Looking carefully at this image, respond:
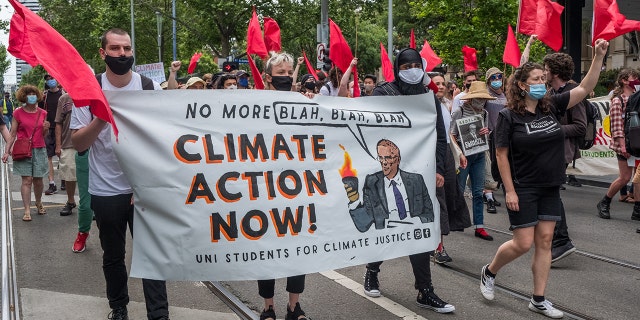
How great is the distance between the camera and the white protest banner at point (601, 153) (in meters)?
11.5

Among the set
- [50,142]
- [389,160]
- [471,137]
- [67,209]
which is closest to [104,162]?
[389,160]

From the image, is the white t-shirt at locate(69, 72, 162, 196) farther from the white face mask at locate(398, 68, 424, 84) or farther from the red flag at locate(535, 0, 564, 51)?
the red flag at locate(535, 0, 564, 51)

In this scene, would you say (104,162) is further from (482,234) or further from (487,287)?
(482,234)

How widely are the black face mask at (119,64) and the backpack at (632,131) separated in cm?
636

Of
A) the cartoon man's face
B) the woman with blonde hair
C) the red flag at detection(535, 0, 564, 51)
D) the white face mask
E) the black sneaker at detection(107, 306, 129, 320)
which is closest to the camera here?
the cartoon man's face

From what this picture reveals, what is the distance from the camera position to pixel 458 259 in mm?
6832

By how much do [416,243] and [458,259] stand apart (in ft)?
7.60

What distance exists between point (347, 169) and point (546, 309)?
1.76 meters

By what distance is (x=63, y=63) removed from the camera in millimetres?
3750

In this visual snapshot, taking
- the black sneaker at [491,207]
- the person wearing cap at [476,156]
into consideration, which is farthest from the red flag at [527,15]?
the black sneaker at [491,207]

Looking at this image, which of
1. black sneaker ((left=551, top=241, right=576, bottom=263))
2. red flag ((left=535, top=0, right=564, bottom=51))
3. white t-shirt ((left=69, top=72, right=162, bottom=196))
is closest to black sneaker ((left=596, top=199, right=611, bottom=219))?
red flag ((left=535, top=0, right=564, bottom=51))

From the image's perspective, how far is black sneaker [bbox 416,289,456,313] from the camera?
16.6 feet

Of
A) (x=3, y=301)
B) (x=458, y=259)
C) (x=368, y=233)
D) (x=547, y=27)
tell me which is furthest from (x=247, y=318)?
(x=547, y=27)

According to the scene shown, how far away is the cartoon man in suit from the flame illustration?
0.17 ft
